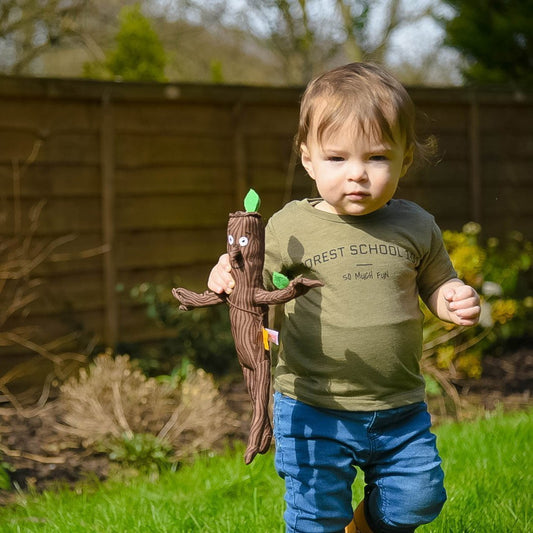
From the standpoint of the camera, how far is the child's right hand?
7.16 feet

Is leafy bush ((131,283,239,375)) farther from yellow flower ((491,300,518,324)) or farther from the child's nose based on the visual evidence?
the child's nose

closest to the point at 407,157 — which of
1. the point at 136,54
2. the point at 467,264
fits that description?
the point at 467,264

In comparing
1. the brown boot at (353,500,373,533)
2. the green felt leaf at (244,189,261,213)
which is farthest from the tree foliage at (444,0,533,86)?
the green felt leaf at (244,189,261,213)

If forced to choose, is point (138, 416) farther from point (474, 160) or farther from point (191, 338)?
point (474, 160)

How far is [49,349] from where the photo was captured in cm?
561

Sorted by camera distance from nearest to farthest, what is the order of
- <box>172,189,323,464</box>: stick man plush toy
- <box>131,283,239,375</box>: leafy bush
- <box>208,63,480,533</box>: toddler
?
<box>172,189,323,464</box>: stick man plush toy < <box>208,63,480,533</box>: toddler < <box>131,283,239,375</box>: leafy bush

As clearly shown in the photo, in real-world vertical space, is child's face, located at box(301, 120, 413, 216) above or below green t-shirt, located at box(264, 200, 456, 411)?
above

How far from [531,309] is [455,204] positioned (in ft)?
3.86

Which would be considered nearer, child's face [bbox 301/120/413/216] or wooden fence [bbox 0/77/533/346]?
child's face [bbox 301/120/413/216]

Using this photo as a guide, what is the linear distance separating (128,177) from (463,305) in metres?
4.01

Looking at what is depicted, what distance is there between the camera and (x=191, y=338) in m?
5.98

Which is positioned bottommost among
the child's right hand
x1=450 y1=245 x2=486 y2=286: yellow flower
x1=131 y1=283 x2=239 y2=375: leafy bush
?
x1=131 y1=283 x2=239 y2=375: leafy bush

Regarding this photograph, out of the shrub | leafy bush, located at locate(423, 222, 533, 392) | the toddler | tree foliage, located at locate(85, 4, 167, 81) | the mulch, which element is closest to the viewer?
the toddler

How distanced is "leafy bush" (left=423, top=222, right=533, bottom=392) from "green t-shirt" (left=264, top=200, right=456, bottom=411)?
2.83m
